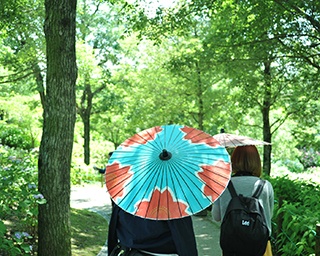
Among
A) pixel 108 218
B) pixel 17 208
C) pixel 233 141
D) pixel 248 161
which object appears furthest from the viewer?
pixel 108 218

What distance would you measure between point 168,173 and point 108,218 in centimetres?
1017

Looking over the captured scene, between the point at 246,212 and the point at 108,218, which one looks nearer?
the point at 246,212

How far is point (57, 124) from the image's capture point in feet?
19.3

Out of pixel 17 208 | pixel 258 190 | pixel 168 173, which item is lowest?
pixel 17 208

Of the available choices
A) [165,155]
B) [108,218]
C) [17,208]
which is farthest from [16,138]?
[165,155]

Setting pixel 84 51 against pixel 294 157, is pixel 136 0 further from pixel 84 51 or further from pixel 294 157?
pixel 294 157

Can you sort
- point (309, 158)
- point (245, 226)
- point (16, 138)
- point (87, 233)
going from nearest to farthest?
point (245, 226) → point (87, 233) → point (16, 138) → point (309, 158)

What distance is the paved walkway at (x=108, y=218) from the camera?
27.2 feet

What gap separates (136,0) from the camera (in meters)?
11.3

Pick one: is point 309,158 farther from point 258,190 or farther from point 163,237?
point 163,237

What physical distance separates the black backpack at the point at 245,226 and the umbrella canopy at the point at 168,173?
2.13ft

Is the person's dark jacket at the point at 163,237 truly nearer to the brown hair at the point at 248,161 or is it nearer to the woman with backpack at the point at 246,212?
the woman with backpack at the point at 246,212

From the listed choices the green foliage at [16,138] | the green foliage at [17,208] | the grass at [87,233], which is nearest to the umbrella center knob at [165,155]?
the green foliage at [17,208]

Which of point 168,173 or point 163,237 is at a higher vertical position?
point 168,173
